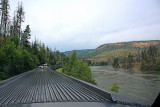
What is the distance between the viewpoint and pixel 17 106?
4.51 meters

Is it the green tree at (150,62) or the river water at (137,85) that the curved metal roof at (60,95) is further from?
the green tree at (150,62)

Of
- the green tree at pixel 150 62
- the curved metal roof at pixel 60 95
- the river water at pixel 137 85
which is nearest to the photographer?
Result: the curved metal roof at pixel 60 95

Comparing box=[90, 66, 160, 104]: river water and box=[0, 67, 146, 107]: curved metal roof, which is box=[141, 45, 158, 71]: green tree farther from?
box=[0, 67, 146, 107]: curved metal roof

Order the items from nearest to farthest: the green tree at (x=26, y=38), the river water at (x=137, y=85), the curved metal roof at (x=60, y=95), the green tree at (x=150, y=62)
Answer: the curved metal roof at (x=60, y=95) → the river water at (x=137, y=85) → the green tree at (x=26, y=38) → the green tree at (x=150, y=62)

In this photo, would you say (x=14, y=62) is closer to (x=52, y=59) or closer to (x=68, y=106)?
(x=68, y=106)

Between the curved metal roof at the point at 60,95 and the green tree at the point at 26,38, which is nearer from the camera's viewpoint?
the curved metal roof at the point at 60,95

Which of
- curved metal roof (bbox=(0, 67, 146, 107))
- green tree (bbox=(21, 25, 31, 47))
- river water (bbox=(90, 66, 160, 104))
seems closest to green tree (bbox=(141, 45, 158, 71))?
river water (bbox=(90, 66, 160, 104))

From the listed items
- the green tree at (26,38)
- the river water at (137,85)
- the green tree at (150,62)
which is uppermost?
the green tree at (26,38)

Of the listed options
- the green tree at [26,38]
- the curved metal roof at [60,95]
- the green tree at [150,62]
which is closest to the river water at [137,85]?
the curved metal roof at [60,95]

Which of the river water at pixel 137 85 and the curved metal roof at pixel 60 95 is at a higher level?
the curved metal roof at pixel 60 95

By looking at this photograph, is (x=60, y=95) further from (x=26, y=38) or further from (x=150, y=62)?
(x=150, y=62)

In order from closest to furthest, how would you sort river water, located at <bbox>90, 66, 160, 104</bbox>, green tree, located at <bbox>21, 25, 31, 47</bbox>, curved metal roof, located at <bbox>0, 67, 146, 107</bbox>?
curved metal roof, located at <bbox>0, 67, 146, 107</bbox> < river water, located at <bbox>90, 66, 160, 104</bbox> < green tree, located at <bbox>21, 25, 31, 47</bbox>

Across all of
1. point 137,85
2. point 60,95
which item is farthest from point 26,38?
point 60,95

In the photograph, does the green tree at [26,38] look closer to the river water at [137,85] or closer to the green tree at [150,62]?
the river water at [137,85]
